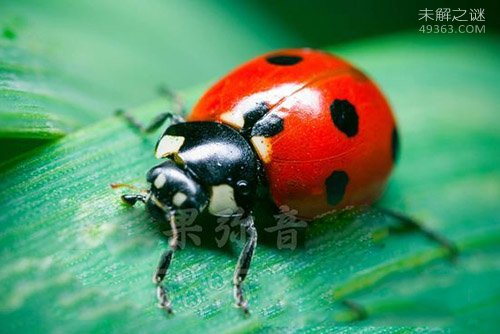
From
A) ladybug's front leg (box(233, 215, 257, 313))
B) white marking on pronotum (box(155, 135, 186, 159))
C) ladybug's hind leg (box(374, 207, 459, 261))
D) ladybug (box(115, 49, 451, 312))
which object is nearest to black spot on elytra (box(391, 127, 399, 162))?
ladybug (box(115, 49, 451, 312))

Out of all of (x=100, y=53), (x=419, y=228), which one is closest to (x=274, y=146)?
(x=419, y=228)

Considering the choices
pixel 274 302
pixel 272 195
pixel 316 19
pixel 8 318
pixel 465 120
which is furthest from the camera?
pixel 316 19

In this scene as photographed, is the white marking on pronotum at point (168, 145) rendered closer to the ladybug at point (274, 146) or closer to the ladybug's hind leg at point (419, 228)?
the ladybug at point (274, 146)

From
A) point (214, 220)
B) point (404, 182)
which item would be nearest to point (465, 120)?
point (404, 182)

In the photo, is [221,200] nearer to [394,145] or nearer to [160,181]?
[160,181]

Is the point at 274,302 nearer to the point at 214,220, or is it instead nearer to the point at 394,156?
the point at 214,220

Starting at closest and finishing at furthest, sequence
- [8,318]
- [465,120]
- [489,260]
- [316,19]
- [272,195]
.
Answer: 1. [8,318]
2. [272,195]
3. [489,260]
4. [465,120]
5. [316,19]
